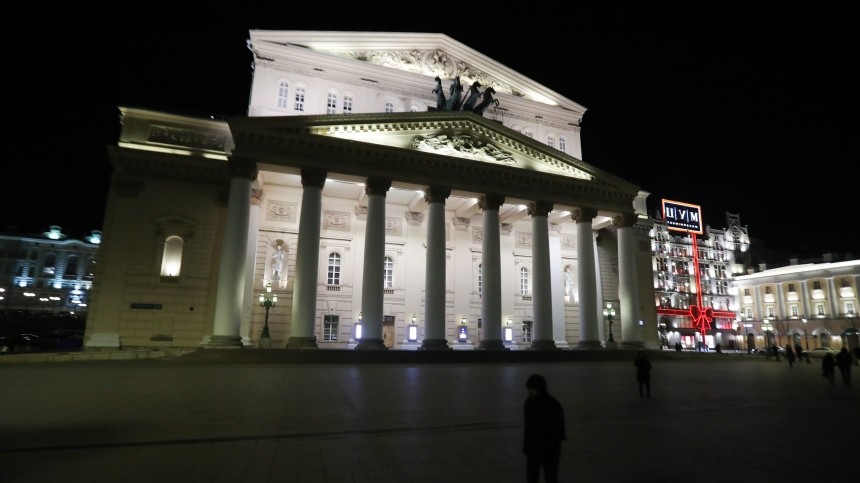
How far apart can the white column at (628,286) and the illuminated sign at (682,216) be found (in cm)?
2514

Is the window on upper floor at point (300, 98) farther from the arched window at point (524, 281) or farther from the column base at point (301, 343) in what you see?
the arched window at point (524, 281)

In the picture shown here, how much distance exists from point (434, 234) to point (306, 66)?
16.7 m

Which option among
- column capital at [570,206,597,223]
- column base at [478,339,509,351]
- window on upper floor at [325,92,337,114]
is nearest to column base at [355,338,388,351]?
column base at [478,339,509,351]

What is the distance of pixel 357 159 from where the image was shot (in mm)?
27250

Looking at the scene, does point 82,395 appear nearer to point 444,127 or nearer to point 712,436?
point 712,436

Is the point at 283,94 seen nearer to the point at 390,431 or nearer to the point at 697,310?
the point at 390,431

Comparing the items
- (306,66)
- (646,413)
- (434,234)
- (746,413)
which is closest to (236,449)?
(646,413)

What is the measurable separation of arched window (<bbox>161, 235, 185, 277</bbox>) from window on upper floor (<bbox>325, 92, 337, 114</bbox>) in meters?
13.8

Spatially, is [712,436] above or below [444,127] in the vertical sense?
below

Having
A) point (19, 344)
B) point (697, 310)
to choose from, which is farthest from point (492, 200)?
point (697, 310)

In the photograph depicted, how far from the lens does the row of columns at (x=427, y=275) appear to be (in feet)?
78.7

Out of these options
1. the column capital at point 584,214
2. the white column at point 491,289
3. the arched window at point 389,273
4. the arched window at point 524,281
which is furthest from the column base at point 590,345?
the arched window at point 389,273

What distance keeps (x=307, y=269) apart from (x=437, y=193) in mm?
9159

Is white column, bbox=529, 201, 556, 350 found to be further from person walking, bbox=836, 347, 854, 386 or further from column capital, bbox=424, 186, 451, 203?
person walking, bbox=836, 347, 854, 386
